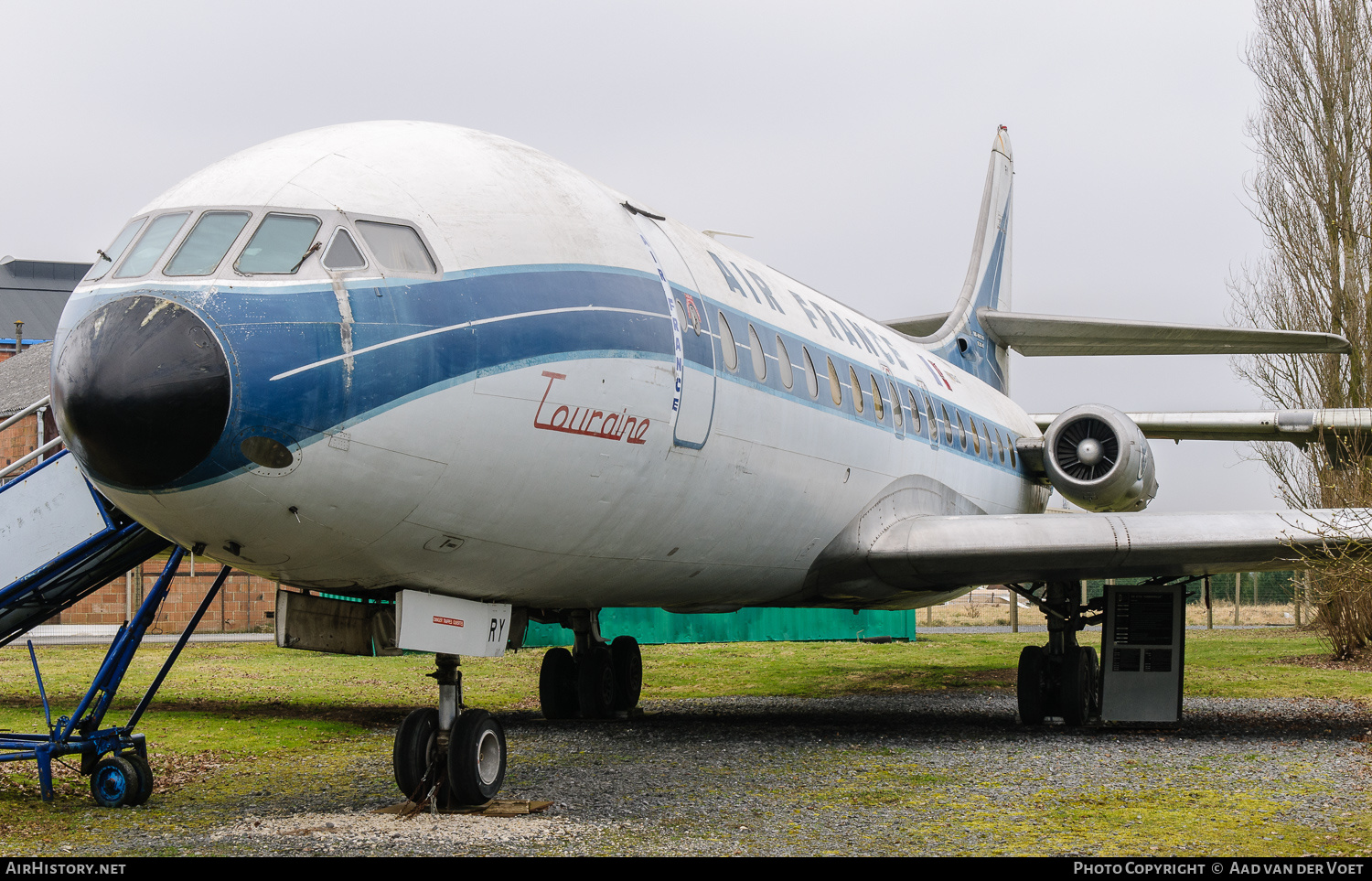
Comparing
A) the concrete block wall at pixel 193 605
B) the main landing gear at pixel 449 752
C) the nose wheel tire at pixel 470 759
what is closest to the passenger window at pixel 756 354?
the main landing gear at pixel 449 752

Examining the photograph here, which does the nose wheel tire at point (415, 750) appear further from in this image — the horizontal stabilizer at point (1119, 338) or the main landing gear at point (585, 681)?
the horizontal stabilizer at point (1119, 338)

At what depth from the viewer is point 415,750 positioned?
7.75 meters

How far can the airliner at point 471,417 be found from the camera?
6.17m

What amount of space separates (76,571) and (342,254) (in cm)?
460

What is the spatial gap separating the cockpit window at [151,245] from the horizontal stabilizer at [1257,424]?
1243 cm

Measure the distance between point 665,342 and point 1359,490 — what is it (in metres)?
15.7

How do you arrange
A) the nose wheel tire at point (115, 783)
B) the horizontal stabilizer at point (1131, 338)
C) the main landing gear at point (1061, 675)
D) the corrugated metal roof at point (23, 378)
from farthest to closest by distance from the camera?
1. the corrugated metal roof at point (23, 378)
2. the horizontal stabilizer at point (1131, 338)
3. the main landing gear at point (1061, 675)
4. the nose wheel tire at point (115, 783)

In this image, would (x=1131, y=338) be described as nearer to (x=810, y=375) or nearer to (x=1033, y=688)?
(x=1033, y=688)

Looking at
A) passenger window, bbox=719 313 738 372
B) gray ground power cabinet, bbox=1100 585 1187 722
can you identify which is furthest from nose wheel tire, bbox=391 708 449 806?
gray ground power cabinet, bbox=1100 585 1187 722

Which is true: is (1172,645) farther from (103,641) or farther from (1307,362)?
(103,641)

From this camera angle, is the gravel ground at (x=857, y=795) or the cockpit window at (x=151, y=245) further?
the gravel ground at (x=857, y=795)

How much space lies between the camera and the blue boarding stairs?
8.30 m

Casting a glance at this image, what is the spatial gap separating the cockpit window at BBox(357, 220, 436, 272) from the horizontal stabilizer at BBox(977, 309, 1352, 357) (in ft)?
41.5
